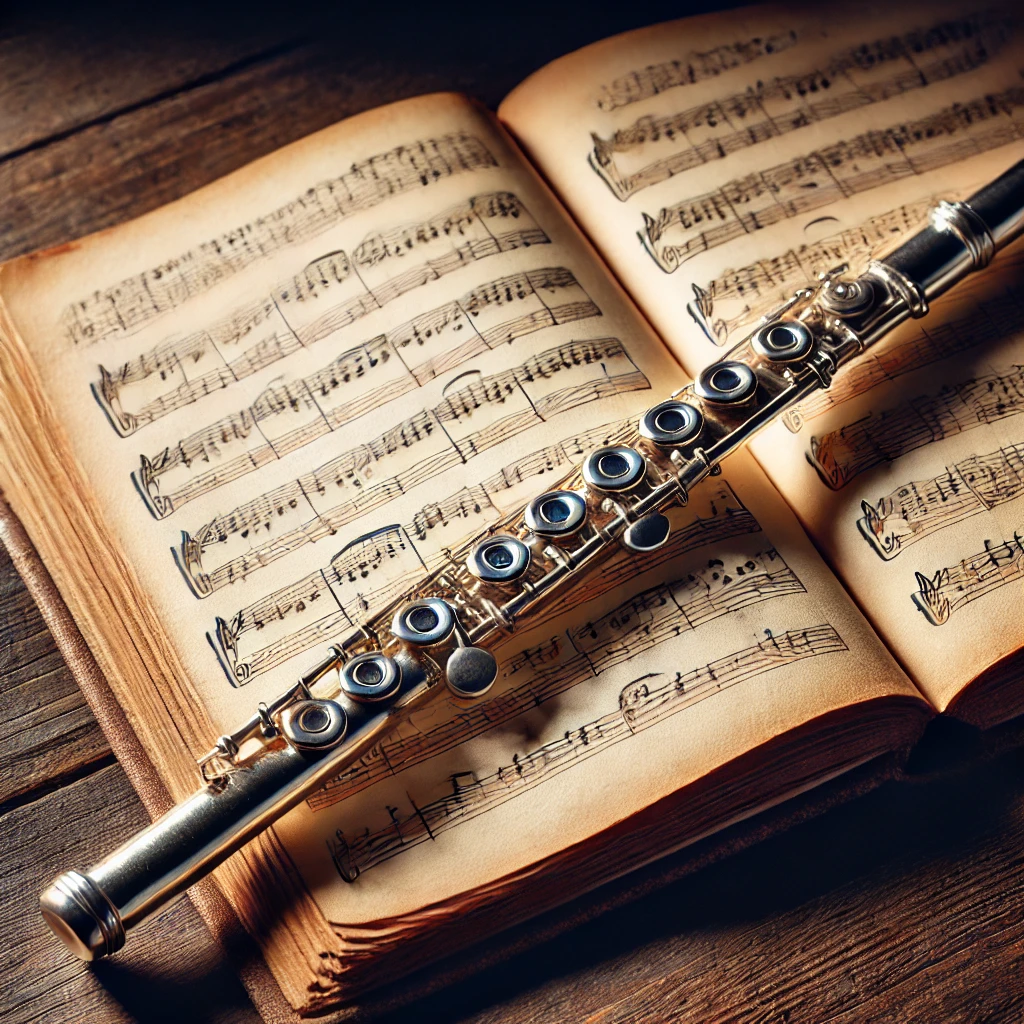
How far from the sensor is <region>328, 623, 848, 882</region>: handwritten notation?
65 cm

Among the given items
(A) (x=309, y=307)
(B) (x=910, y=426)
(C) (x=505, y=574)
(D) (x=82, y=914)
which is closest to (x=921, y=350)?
(B) (x=910, y=426)

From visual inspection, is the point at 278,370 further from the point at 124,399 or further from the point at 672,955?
the point at 672,955

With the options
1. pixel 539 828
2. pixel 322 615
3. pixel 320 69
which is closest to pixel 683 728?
pixel 539 828

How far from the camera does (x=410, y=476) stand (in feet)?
2.58

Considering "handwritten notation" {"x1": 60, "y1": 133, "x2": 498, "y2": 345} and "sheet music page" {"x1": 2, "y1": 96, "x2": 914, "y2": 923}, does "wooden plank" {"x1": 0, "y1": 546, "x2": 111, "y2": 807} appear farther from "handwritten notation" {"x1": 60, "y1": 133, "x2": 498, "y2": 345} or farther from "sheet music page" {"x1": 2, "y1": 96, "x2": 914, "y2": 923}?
"handwritten notation" {"x1": 60, "y1": 133, "x2": 498, "y2": 345}

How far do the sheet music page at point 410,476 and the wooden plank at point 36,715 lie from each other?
0.11 meters

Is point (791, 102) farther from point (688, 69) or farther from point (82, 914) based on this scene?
point (82, 914)

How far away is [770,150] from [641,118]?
4.8 inches

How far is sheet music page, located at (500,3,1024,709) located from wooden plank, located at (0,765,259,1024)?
0.52 m

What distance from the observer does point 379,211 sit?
0.91m

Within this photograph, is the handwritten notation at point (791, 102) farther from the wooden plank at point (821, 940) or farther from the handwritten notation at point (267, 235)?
the wooden plank at point (821, 940)

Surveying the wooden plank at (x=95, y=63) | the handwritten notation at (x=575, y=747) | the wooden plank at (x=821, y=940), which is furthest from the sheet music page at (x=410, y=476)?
the wooden plank at (x=95, y=63)

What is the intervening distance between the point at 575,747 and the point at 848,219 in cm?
53

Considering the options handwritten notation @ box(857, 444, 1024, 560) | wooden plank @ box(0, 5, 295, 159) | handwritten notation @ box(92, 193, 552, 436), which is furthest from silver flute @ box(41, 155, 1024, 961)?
wooden plank @ box(0, 5, 295, 159)
